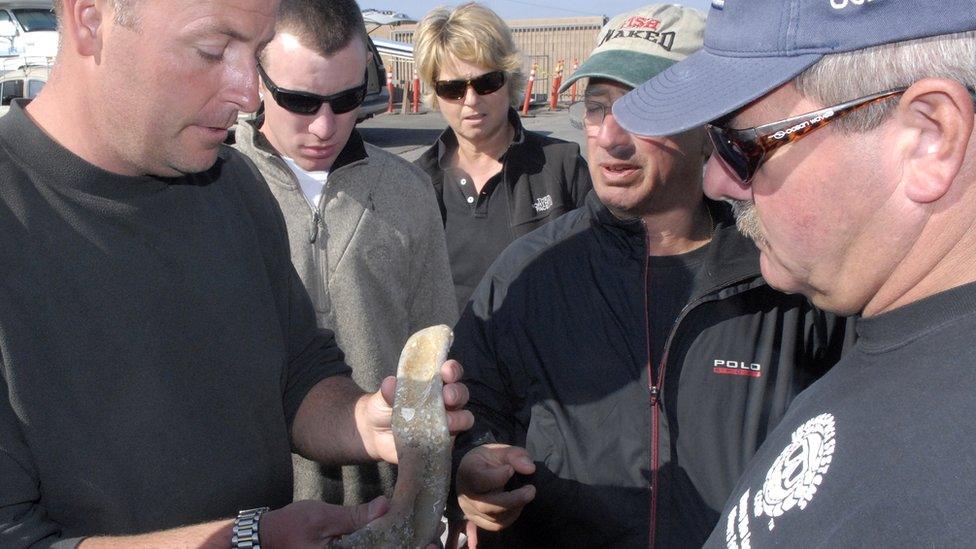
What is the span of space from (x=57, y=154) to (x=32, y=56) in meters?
17.0

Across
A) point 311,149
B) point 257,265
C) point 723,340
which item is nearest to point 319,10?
point 311,149

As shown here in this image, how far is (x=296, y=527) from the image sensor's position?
1802mm

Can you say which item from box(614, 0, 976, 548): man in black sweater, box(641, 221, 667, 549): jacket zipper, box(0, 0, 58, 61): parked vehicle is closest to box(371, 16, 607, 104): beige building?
box(0, 0, 58, 61): parked vehicle

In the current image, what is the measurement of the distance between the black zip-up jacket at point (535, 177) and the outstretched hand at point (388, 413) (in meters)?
1.90

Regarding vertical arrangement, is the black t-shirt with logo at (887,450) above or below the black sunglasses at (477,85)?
above

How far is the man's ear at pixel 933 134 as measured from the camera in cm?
111

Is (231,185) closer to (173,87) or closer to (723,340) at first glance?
(173,87)

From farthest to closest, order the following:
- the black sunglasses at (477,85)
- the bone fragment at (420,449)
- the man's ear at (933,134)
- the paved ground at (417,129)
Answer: the paved ground at (417,129) → the black sunglasses at (477,85) → the bone fragment at (420,449) → the man's ear at (933,134)

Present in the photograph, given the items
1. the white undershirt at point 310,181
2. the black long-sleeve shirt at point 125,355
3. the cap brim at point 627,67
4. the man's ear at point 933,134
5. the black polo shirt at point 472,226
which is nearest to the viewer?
the man's ear at point 933,134

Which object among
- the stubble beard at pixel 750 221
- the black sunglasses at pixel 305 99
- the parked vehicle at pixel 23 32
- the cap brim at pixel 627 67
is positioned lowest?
the parked vehicle at pixel 23 32

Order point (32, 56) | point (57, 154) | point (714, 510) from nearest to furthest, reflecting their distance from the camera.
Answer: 1. point (57, 154)
2. point (714, 510)
3. point (32, 56)

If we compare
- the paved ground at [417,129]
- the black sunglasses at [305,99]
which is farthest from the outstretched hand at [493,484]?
the paved ground at [417,129]

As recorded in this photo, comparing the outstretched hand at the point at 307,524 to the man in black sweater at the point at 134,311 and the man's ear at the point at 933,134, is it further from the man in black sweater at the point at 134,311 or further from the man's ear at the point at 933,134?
the man's ear at the point at 933,134

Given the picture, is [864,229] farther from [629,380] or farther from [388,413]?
[388,413]
